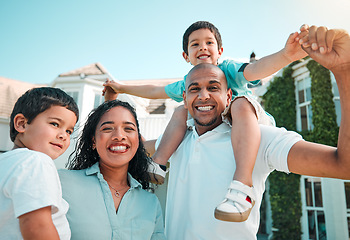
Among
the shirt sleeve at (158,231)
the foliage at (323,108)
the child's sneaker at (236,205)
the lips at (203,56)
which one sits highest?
the foliage at (323,108)

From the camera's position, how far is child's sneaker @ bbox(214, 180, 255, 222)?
1.44 metres

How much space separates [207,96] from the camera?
2037 millimetres

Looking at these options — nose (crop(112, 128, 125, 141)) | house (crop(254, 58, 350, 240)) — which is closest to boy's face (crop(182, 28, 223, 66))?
nose (crop(112, 128, 125, 141))

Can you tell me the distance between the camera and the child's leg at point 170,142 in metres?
2.22

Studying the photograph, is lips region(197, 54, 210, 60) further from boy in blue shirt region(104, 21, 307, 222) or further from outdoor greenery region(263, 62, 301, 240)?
outdoor greenery region(263, 62, 301, 240)

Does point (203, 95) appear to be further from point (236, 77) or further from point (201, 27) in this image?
point (201, 27)

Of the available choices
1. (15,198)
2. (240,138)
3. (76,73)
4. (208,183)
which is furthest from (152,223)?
(76,73)

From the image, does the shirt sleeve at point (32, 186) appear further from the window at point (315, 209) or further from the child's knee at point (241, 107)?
the window at point (315, 209)

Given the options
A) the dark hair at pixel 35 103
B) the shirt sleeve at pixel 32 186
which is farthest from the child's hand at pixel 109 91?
the shirt sleeve at pixel 32 186

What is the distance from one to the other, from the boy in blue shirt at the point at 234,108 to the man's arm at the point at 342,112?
0.67 feet

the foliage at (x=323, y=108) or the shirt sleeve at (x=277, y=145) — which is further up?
the foliage at (x=323, y=108)

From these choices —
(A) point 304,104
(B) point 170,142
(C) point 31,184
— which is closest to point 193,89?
(B) point 170,142

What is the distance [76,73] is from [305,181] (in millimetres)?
10650

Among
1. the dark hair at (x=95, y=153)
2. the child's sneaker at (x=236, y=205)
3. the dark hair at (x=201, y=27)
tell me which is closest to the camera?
the child's sneaker at (x=236, y=205)
